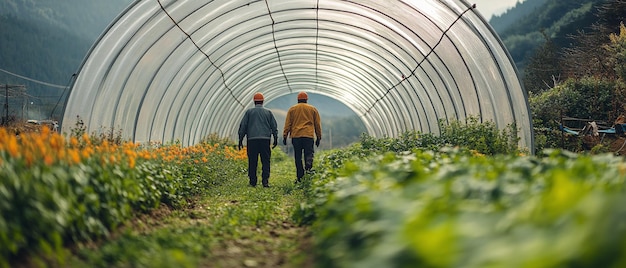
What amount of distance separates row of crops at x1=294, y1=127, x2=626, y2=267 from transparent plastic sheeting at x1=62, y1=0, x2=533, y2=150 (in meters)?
6.97

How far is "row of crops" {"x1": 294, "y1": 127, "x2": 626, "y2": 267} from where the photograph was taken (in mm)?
1802

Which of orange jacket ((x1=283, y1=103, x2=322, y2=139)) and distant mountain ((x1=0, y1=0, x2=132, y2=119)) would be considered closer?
orange jacket ((x1=283, y1=103, x2=322, y2=139))

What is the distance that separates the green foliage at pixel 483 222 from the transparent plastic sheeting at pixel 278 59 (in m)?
7.12

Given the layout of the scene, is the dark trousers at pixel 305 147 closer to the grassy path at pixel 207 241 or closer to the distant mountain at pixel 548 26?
the grassy path at pixel 207 241

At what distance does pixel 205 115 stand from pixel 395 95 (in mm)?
6559

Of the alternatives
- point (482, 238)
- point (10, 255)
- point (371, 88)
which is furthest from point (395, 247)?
point (371, 88)

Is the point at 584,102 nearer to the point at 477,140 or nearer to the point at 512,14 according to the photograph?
the point at 477,140

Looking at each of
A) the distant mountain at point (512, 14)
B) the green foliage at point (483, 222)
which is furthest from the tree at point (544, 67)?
the distant mountain at point (512, 14)

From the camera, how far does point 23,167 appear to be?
4227 millimetres

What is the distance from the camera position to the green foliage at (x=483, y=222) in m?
1.80

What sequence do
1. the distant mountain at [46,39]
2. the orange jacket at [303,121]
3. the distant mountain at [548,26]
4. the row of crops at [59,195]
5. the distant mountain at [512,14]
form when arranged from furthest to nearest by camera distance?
1. the distant mountain at [512,14]
2. the distant mountain at [46,39]
3. the distant mountain at [548,26]
4. the orange jacket at [303,121]
5. the row of crops at [59,195]

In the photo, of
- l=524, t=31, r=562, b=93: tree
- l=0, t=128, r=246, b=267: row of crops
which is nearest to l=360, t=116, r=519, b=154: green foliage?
l=0, t=128, r=246, b=267: row of crops

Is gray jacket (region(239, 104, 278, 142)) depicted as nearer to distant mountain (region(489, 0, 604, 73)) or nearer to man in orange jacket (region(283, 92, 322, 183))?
man in orange jacket (region(283, 92, 322, 183))

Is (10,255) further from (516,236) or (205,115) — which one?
(205,115)
